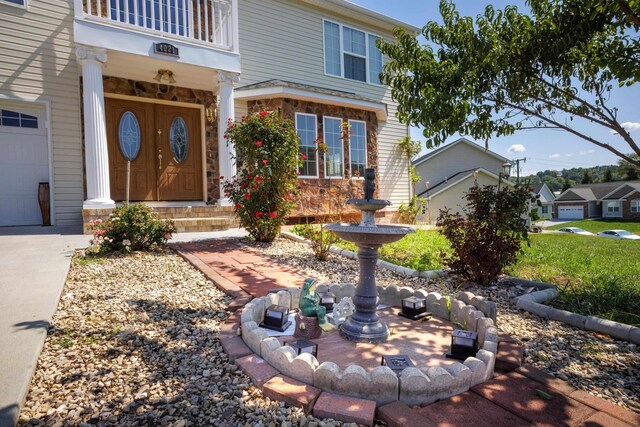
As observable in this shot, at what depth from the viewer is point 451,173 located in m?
17.2

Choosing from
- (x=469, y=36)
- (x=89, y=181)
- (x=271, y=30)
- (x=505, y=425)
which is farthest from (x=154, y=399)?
(x=271, y=30)

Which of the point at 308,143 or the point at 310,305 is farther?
the point at 308,143

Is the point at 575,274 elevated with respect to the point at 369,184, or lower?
lower

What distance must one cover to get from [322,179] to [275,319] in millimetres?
7088

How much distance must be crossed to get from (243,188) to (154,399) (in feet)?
15.6

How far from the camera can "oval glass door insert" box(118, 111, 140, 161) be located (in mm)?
8148

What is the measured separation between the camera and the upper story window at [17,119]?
724 centimetres

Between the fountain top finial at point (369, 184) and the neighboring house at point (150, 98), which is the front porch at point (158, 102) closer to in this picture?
the neighboring house at point (150, 98)

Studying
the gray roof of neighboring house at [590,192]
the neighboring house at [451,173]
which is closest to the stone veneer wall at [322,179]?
the neighboring house at [451,173]

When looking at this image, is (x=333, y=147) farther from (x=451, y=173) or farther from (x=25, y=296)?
(x=451, y=173)

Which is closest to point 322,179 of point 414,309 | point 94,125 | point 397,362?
point 94,125

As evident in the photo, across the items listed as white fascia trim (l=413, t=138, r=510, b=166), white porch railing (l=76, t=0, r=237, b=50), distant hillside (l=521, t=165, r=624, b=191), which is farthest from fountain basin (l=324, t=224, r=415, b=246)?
distant hillside (l=521, t=165, r=624, b=191)

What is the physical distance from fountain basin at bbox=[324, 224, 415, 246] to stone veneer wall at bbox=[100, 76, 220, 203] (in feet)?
22.9

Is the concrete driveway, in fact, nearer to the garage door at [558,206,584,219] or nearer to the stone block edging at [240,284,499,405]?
the stone block edging at [240,284,499,405]
